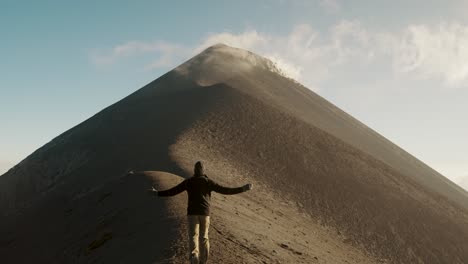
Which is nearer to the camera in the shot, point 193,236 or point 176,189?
point 193,236

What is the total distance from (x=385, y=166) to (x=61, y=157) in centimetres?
3954

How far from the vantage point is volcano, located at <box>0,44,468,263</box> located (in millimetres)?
18203

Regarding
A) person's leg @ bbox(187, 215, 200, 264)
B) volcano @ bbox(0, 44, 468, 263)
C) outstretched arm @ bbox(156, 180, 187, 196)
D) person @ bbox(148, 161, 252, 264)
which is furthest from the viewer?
volcano @ bbox(0, 44, 468, 263)

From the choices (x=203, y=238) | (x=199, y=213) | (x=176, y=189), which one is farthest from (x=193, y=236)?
(x=176, y=189)

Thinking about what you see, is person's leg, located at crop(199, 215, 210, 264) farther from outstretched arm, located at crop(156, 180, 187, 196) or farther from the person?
outstretched arm, located at crop(156, 180, 187, 196)

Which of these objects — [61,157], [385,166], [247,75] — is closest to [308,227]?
[385,166]

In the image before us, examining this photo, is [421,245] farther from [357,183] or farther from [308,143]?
[308,143]

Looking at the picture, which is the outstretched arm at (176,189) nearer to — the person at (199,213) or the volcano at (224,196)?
the person at (199,213)

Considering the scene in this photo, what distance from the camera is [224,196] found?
25500mm

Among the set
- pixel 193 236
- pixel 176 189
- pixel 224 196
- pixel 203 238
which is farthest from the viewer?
pixel 224 196

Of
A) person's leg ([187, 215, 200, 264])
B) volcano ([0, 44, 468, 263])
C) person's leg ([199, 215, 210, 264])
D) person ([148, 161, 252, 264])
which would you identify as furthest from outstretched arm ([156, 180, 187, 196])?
volcano ([0, 44, 468, 263])

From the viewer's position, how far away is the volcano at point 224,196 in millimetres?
18203

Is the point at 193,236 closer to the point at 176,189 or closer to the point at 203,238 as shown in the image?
the point at 203,238

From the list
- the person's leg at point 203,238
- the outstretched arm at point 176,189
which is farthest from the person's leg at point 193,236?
the outstretched arm at point 176,189
